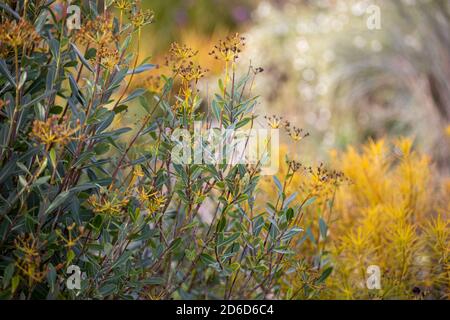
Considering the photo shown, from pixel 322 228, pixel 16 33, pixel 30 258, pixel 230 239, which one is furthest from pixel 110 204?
pixel 322 228

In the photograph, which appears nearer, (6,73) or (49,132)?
(49,132)

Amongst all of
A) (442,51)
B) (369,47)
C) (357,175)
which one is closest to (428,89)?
(442,51)

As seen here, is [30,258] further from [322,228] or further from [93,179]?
[322,228]

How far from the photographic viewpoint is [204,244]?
1.53m

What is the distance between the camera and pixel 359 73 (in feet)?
17.6

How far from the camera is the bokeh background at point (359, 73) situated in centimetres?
490

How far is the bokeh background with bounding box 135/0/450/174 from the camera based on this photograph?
16.1 feet

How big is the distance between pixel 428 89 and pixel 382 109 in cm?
46

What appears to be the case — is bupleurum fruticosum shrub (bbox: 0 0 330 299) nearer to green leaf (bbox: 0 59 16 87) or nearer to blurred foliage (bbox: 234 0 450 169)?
green leaf (bbox: 0 59 16 87)

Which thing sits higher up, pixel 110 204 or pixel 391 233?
pixel 391 233

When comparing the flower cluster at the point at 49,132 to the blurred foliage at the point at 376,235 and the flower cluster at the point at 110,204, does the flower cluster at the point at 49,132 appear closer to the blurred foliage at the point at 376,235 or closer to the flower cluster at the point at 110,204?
the flower cluster at the point at 110,204

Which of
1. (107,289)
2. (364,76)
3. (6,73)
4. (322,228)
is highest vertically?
(364,76)

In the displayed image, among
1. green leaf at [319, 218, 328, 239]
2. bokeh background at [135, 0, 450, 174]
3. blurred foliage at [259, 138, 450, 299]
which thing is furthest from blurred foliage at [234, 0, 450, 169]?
green leaf at [319, 218, 328, 239]

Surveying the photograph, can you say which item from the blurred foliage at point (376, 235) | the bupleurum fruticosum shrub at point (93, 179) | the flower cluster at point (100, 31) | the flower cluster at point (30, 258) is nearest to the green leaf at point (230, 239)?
the bupleurum fruticosum shrub at point (93, 179)
